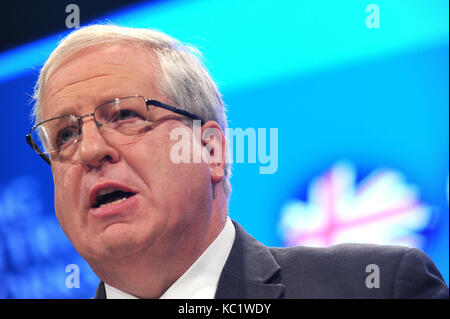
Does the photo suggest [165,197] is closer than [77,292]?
Yes

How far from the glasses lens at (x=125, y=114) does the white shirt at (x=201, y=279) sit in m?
0.44

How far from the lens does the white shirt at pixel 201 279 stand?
1.55m

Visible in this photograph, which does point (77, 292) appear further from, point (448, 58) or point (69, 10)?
point (448, 58)

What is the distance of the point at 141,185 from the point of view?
147cm

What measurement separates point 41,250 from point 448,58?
7.09 ft

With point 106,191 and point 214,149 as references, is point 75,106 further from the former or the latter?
point 214,149

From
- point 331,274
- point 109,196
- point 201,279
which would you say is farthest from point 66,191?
point 331,274

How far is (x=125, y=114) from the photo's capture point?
1.58 m

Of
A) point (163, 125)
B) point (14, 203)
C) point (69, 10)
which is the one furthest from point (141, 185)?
point (14, 203)

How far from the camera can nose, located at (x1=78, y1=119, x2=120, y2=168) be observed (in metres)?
1.48
